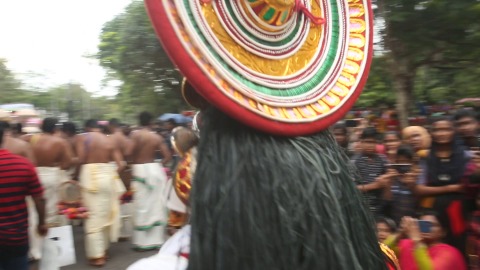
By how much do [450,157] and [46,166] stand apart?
4162 millimetres

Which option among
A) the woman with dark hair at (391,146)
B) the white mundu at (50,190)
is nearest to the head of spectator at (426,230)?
the woman with dark hair at (391,146)

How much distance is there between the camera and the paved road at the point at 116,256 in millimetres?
5414

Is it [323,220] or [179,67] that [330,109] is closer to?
[323,220]

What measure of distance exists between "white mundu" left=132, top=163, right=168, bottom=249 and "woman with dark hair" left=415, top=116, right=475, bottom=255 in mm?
3310

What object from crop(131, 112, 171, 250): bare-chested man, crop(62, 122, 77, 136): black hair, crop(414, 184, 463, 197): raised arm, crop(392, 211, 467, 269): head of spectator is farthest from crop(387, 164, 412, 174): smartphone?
crop(62, 122, 77, 136): black hair

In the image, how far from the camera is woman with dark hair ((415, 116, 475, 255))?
3371 mm

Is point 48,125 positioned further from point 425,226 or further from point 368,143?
point 425,226

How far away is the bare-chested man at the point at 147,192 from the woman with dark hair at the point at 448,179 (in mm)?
3262

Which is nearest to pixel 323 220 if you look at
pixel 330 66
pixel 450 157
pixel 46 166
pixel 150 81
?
pixel 330 66

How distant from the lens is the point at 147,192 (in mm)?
5957

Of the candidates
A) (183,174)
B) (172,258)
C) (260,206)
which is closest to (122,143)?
(183,174)

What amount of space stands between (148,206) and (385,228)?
11.0ft

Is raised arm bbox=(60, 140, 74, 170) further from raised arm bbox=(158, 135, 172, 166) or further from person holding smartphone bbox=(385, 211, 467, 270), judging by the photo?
person holding smartphone bbox=(385, 211, 467, 270)

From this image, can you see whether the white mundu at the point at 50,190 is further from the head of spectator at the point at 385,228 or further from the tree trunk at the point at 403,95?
the tree trunk at the point at 403,95
